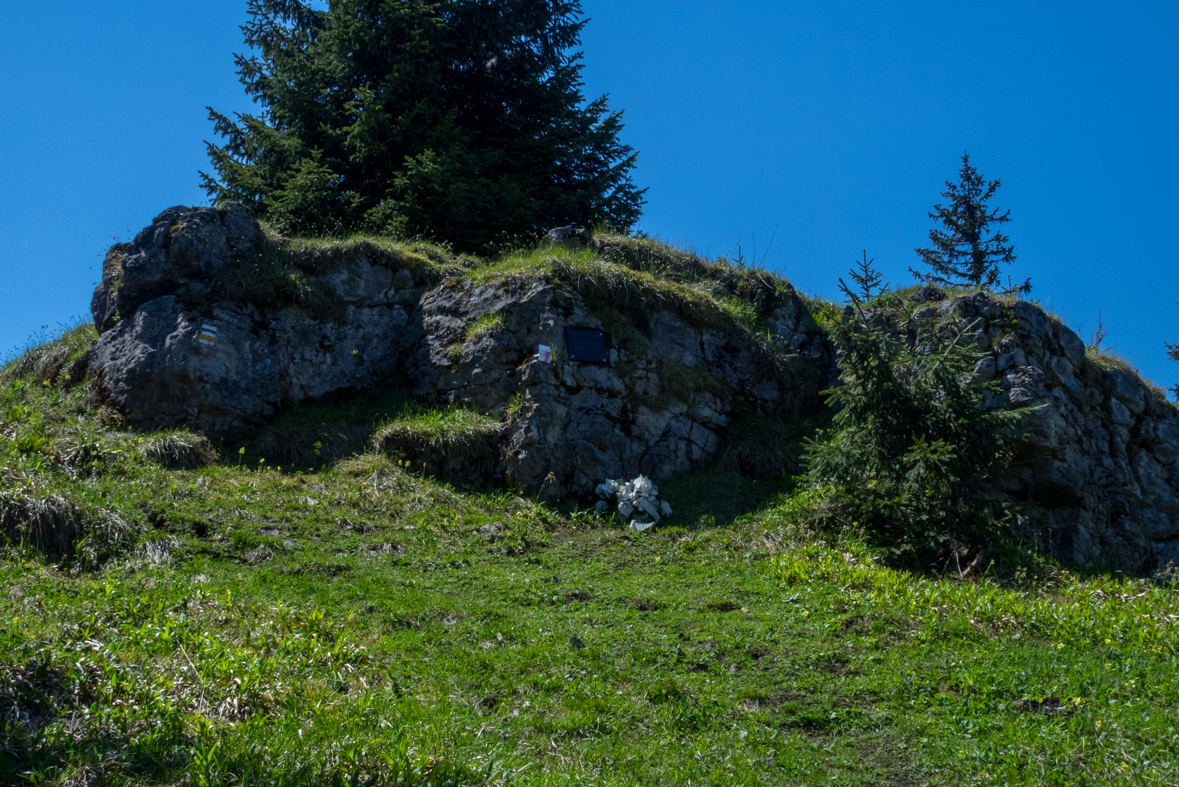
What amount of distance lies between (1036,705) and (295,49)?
19.0m

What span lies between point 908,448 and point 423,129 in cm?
1190

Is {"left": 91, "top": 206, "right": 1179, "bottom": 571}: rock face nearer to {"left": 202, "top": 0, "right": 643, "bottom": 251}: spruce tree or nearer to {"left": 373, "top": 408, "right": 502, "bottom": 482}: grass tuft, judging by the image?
{"left": 373, "top": 408, "right": 502, "bottom": 482}: grass tuft

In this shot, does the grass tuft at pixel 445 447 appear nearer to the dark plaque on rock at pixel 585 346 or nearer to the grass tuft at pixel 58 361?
the dark plaque on rock at pixel 585 346

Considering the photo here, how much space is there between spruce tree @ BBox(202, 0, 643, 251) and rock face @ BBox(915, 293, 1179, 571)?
8.48 meters

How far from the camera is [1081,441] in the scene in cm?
1194

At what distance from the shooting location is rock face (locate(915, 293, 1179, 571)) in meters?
11.2

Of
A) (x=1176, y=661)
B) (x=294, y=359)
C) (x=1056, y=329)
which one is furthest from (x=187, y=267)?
(x=1056, y=329)

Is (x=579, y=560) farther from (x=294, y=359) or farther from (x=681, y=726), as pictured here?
(x=294, y=359)

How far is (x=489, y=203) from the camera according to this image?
15.4m

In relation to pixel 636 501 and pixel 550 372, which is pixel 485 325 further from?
pixel 636 501

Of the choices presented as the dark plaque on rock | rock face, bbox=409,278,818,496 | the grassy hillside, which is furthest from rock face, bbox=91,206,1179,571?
the grassy hillside

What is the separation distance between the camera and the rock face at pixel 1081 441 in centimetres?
1122

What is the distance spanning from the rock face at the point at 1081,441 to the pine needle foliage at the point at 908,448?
207cm

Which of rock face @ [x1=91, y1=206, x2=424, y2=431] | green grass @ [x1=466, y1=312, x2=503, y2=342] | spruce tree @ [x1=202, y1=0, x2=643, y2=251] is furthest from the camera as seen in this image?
spruce tree @ [x1=202, y1=0, x2=643, y2=251]
